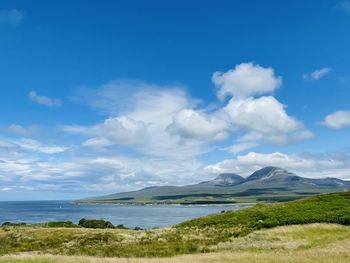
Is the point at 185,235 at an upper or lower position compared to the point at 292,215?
lower

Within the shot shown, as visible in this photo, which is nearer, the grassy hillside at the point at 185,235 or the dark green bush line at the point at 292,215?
the grassy hillside at the point at 185,235

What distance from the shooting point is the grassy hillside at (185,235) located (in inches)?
1645

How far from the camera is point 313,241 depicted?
143 feet

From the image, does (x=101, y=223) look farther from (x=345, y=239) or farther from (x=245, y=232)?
(x=345, y=239)

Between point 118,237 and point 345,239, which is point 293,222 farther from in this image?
point 118,237

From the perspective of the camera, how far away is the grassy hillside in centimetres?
4178

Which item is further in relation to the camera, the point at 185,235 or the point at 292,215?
the point at 292,215

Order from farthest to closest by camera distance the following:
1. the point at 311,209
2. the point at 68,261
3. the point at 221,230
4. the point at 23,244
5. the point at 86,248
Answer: the point at 311,209 → the point at 221,230 → the point at 23,244 → the point at 86,248 → the point at 68,261

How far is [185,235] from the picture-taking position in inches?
2005

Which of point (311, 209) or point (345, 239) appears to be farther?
point (311, 209)

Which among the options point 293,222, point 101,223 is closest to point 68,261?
point 293,222

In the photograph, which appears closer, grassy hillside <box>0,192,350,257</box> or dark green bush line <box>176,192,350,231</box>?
grassy hillside <box>0,192,350,257</box>

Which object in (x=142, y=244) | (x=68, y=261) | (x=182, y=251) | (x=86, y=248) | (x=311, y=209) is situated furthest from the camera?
(x=311, y=209)

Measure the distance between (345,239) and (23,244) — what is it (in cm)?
3405
